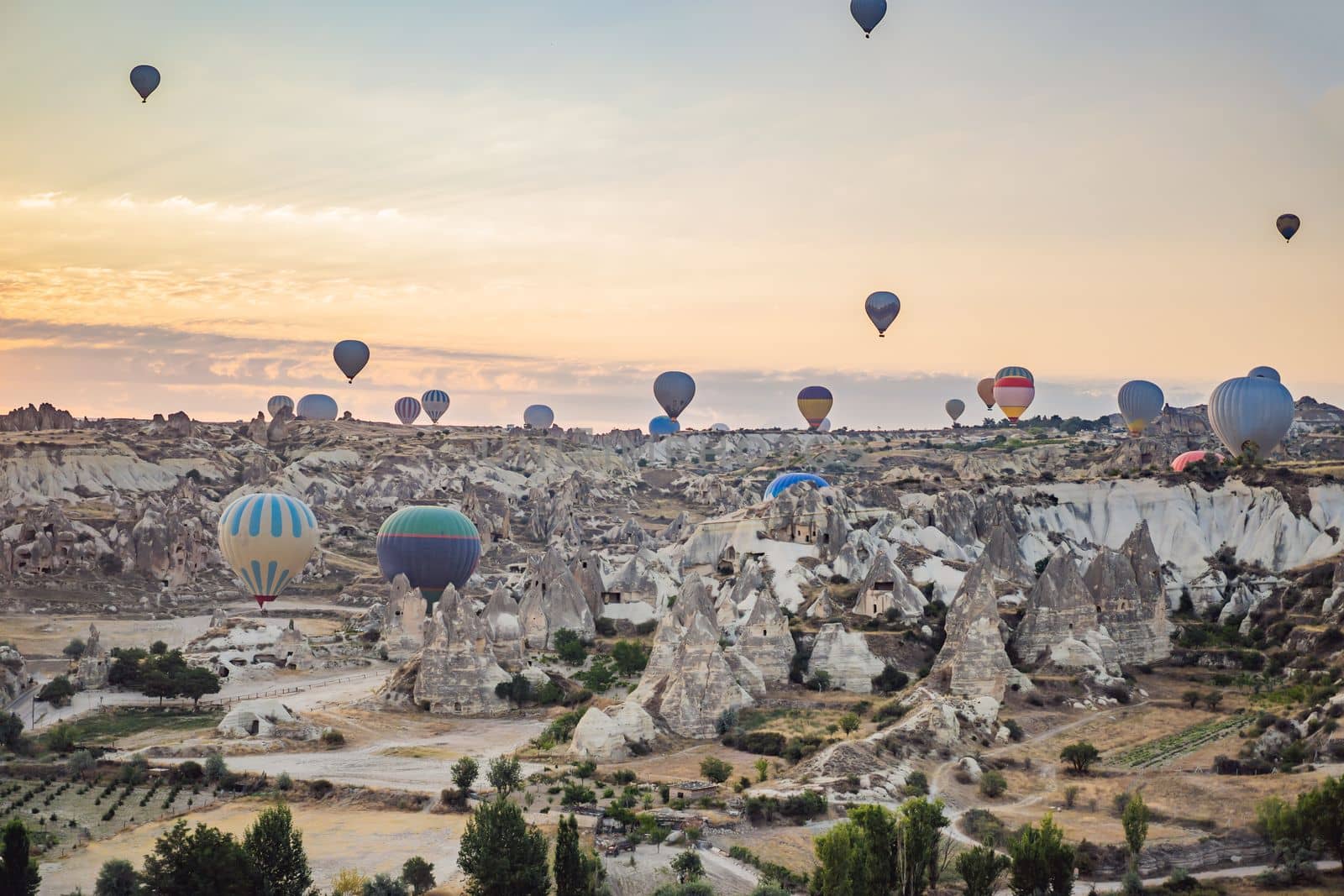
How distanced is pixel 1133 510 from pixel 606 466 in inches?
2825

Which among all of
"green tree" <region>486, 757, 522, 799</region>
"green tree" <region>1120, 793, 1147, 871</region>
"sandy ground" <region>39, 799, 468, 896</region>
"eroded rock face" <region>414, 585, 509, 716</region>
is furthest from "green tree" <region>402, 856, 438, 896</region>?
"eroded rock face" <region>414, 585, 509, 716</region>

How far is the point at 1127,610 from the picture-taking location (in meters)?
62.1

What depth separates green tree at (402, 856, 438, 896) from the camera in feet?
113

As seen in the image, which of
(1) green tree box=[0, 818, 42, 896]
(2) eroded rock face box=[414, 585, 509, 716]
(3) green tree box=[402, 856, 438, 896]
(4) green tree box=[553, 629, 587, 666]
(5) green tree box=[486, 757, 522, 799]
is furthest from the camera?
(4) green tree box=[553, 629, 587, 666]

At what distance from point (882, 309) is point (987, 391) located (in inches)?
2053

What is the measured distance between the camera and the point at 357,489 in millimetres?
123312

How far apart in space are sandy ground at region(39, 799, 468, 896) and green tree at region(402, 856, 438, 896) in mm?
694

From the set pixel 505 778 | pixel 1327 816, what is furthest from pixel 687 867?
pixel 1327 816

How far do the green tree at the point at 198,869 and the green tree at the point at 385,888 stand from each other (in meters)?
2.65

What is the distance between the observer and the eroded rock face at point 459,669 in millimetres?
55625

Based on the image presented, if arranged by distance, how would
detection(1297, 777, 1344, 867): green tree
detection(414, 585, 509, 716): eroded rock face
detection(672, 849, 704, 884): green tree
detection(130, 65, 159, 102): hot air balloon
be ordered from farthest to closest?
detection(130, 65, 159, 102): hot air balloon → detection(414, 585, 509, 716): eroded rock face → detection(1297, 777, 1344, 867): green tree → detection(672, 849, 704, 884): green tree

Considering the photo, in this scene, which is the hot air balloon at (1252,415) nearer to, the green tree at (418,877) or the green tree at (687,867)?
the green tree at (687,867)

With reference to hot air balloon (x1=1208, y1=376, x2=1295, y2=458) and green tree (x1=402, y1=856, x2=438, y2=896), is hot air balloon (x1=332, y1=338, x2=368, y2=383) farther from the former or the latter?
green tree (x1=402, y1=856, x2=438, y2=896)

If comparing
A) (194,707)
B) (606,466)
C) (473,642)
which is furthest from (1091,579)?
(606,466)
